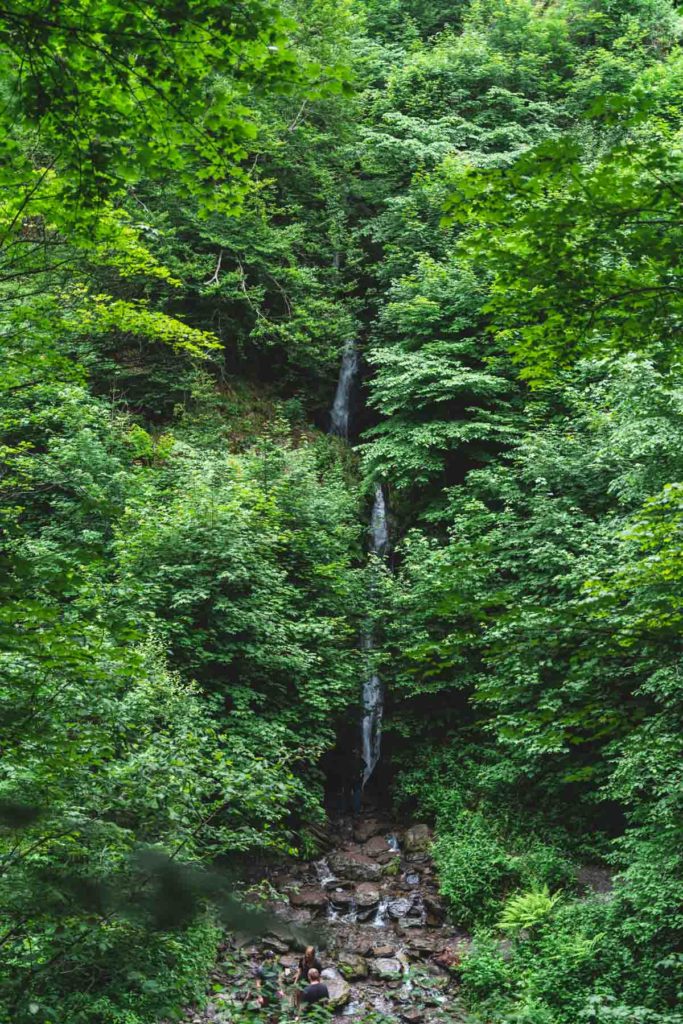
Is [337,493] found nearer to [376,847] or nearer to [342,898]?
[376,847]

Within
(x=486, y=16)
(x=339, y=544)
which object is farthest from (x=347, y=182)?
(x=339, y=544)

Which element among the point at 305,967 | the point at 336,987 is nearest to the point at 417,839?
the point at 336,987

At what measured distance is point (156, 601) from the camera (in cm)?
1173

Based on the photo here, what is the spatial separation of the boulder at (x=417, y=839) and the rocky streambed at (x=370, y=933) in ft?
0.06

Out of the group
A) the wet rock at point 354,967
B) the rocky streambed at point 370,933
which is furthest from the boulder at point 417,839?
the wet rock at point 354,967

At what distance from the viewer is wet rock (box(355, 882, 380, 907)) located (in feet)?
40.2

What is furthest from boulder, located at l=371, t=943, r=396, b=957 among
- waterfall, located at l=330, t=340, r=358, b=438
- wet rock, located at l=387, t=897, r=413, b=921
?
waterfall, located at l=330, t=340, r=358, b=438

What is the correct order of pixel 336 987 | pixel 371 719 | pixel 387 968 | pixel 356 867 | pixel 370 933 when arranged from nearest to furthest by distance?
pixel 336 987, pixel 387 968, pixel 370 933, pixel 356 867, pixel 371 719

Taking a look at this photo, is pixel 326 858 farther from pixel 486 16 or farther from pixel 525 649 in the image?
pixel 486 16

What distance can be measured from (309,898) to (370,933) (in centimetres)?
108

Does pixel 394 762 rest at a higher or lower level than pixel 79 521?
lower

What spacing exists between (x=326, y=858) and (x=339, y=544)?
5.74m

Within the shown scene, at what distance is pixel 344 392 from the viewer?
22.7m

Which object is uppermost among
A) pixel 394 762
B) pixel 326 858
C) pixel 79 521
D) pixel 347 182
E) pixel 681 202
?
pixel 347 182
